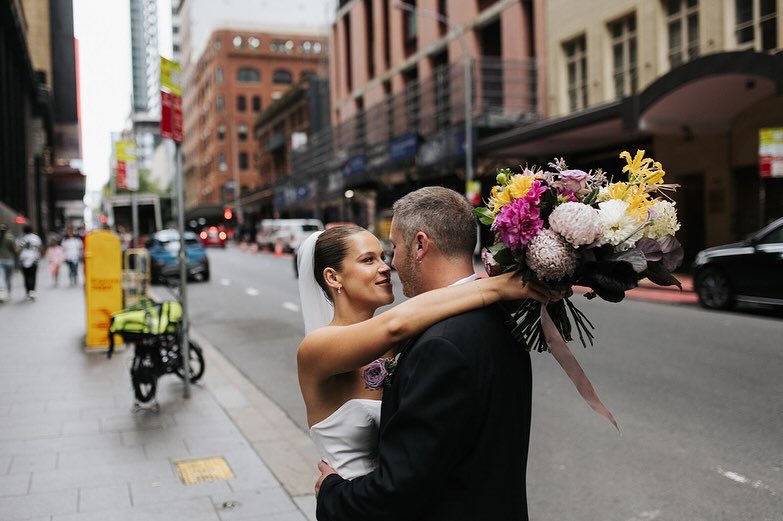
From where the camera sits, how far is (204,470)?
563 centimetres

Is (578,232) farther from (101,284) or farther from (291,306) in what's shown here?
(291,306)

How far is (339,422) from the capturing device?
2.27 metres

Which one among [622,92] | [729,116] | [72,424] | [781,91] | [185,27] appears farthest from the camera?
[185,27]

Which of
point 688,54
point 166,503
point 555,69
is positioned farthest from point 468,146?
point 166,503

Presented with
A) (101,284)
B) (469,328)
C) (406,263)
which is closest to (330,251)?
(406,263)

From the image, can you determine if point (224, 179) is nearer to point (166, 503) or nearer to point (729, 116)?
point (729, 116)

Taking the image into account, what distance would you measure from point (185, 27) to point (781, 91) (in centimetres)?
13088

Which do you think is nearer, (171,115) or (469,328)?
(469,328)

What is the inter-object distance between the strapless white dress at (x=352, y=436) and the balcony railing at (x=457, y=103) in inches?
1102

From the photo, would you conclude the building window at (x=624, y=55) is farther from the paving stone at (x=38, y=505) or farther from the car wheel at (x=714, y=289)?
the paving stone at (x=38, y=505)

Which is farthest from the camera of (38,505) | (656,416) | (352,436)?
(656,416)

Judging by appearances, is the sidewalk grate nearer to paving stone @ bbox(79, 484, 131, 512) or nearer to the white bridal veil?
paving stone @ bbox(79, 484, 131, 512)

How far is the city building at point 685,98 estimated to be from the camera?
18406 millimetres

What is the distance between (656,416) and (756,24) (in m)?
15.9
